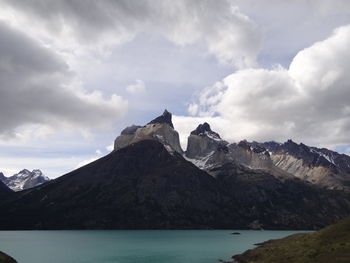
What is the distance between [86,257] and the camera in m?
160

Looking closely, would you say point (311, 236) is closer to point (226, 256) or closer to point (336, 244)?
point (336, 244)

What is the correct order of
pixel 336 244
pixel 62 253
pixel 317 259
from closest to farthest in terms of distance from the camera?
pixel 317 259 → pixel 336 244 → pixel 62 253

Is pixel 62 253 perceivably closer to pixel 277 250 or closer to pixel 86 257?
pixel 86 257

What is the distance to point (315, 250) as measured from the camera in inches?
4392

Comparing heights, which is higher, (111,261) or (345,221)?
(345,221)

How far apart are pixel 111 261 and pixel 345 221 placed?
277 feet

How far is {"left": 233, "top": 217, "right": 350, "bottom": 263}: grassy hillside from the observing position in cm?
9919

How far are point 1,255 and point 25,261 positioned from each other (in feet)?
68.8

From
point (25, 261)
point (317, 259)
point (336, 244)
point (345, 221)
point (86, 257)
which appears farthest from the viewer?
point (86, 257)

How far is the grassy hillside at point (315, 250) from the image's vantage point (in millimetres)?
99188

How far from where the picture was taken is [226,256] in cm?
15975

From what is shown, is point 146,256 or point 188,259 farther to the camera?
point 146,256

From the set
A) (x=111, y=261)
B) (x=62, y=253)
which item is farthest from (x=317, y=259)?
(x=62, y=253)

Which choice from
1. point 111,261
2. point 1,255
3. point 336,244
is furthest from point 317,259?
point 1,255
